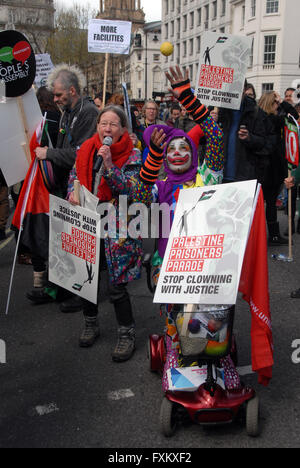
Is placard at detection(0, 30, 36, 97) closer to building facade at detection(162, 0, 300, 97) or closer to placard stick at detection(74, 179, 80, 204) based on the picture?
placard stick at detection(74, 179, 80, 204)

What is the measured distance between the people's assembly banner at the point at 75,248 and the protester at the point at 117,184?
104 millimetres

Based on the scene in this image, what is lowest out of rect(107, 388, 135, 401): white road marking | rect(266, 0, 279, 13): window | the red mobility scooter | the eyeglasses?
rect(107, 388, 135, 401): white road marking

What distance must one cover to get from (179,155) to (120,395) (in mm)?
1637

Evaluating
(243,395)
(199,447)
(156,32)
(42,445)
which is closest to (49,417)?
(42,445)

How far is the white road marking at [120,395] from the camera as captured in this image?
2.97 metres

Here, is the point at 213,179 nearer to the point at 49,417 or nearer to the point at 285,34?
the point at 49,417

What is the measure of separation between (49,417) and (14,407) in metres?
0.28

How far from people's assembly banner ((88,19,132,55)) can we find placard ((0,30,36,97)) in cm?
359

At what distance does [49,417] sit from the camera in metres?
2.76

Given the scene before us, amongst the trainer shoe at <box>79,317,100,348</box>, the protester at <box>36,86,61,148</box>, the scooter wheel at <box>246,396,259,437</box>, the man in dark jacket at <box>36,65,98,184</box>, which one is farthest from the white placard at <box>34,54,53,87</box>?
the scooter wheel at <box>246,396,259,437</box>

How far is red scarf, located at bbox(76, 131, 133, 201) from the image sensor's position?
127 inches

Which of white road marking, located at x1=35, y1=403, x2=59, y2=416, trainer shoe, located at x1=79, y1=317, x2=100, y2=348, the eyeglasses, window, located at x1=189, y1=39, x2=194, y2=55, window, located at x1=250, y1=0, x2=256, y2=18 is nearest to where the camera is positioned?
white road marking, located at x1=35, y1=403, x2=59, y2=416

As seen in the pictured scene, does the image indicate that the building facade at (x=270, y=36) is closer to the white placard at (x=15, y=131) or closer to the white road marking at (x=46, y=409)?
the white placard at (x=15, y=131)

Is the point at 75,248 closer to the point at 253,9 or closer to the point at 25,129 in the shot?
the point at 25,129
